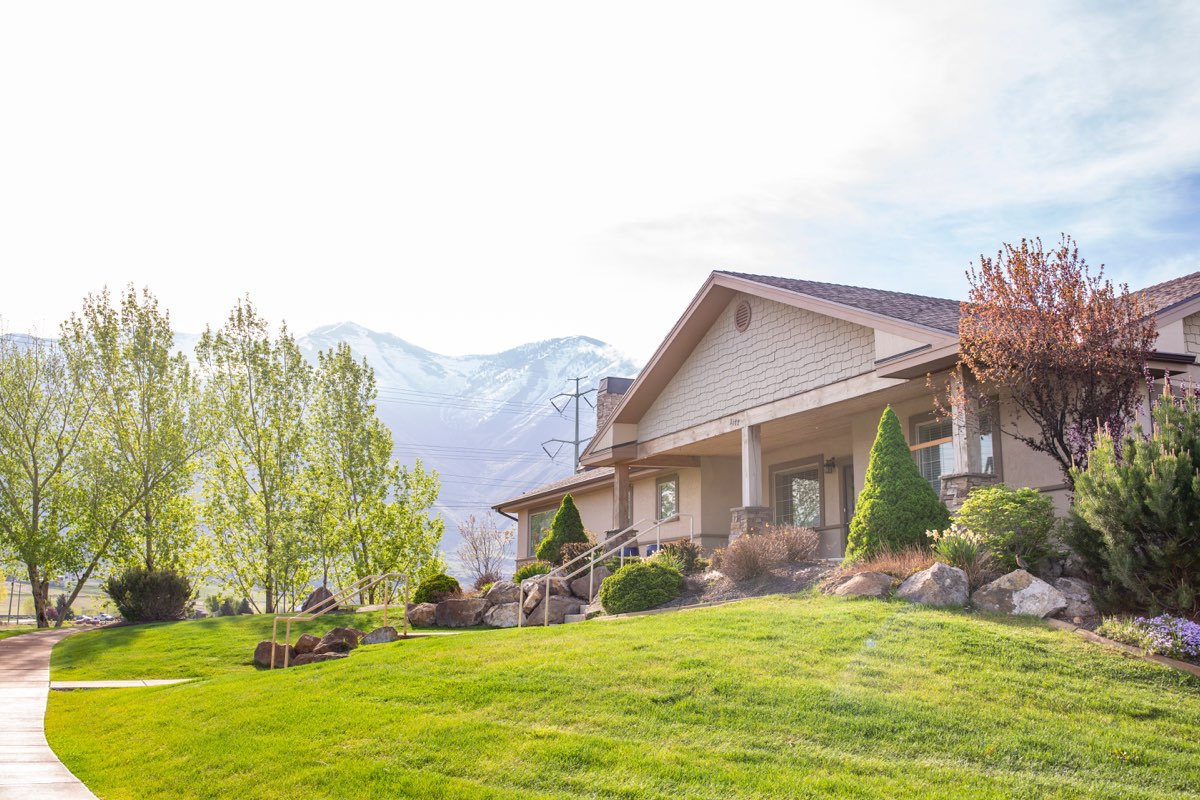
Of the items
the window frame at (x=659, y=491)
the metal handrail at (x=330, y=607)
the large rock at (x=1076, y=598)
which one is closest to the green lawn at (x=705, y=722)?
the large rock at (x=1076, y=598)

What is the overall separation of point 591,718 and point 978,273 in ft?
28.5

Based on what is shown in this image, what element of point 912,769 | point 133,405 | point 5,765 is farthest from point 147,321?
point 912,769

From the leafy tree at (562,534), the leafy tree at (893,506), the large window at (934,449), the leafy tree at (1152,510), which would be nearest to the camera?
the leafy tree at (1152,510)

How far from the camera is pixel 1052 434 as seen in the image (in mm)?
12914

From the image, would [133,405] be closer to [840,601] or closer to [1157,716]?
[840,601]

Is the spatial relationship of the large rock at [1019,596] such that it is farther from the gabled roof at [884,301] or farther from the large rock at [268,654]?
the large rock at [268,654]

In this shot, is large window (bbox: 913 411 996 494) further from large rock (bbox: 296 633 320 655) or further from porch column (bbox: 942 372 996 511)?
large rock (bbox: 296 633 320 655)

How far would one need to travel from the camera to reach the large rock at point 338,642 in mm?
14875

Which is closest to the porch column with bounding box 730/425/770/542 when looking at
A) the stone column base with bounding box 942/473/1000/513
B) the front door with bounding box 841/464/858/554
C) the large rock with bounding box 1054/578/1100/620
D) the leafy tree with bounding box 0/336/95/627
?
the front door with bounding box 841/464/858/554

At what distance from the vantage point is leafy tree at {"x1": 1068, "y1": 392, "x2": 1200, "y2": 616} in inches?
390

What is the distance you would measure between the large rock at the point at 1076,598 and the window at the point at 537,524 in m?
21.9

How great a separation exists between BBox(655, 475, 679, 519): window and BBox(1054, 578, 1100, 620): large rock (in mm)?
13918

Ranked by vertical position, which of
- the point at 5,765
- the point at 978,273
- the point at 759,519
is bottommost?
the point at 5,765

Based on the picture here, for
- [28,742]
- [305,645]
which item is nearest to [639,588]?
[305,645]
